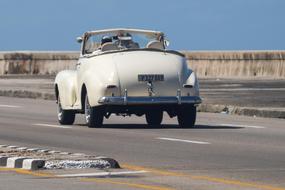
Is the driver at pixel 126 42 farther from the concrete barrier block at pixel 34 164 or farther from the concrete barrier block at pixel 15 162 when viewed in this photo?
the concrete barrier block at pixel 34 164

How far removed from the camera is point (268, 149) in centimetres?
1809

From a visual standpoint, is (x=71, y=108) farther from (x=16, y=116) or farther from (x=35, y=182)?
(x=35, y=182)

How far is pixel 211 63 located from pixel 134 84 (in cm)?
3802

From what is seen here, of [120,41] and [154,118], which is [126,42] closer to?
[120,41]

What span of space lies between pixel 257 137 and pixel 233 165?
569 centimetres

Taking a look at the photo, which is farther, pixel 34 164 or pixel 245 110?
pixel 245 110

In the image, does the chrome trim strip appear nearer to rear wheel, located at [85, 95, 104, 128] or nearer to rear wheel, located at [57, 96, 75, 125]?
rear wheel, located at [85, 95, 104, 128]

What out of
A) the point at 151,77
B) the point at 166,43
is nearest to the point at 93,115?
the point at 151,77

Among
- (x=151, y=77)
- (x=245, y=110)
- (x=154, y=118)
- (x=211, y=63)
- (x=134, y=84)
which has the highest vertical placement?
(x=151, y=77)

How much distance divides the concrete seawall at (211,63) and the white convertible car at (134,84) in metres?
31.8

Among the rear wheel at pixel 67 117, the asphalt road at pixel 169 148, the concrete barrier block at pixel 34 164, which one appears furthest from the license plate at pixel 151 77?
the concrete barrier block at pixel 34 164

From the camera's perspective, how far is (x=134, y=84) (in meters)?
22.7

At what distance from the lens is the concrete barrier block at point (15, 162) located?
14810 millimetres

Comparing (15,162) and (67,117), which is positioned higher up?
(15,162)
